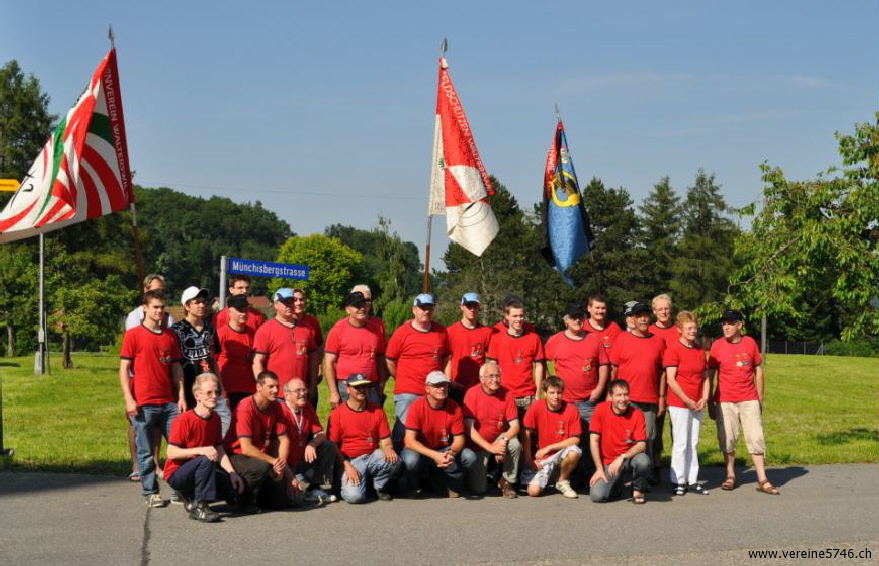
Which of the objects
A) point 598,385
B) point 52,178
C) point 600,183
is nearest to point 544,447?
point 598,385

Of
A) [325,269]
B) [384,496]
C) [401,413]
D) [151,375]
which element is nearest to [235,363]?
[151,375]

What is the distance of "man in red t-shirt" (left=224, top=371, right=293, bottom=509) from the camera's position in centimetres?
872

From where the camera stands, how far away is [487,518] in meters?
8.66

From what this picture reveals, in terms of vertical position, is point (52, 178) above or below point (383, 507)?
above

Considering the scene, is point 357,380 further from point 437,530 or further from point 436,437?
point 437,530

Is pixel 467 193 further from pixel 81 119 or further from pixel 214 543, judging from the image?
pixel 214 543

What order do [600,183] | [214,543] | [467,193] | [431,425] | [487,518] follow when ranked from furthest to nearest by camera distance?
1. [600,183]
2. [467,193]
3. [431,425]
4. [487,518]
5. [214,543]

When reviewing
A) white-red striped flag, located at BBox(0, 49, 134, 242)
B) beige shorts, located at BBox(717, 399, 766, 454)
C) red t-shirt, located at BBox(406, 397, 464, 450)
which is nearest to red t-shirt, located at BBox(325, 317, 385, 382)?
red t-shirt, located at BBox(406, 397, 464, 450)

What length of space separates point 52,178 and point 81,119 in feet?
2.31

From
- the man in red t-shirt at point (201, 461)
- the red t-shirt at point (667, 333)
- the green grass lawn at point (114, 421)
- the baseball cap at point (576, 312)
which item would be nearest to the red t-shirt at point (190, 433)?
the man in red t-shirt at point (201, 461)

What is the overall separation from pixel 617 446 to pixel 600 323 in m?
1.58

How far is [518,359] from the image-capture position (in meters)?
10.4

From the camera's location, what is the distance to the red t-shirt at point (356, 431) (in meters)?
9.46

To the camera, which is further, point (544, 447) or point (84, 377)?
point (84, 377)
